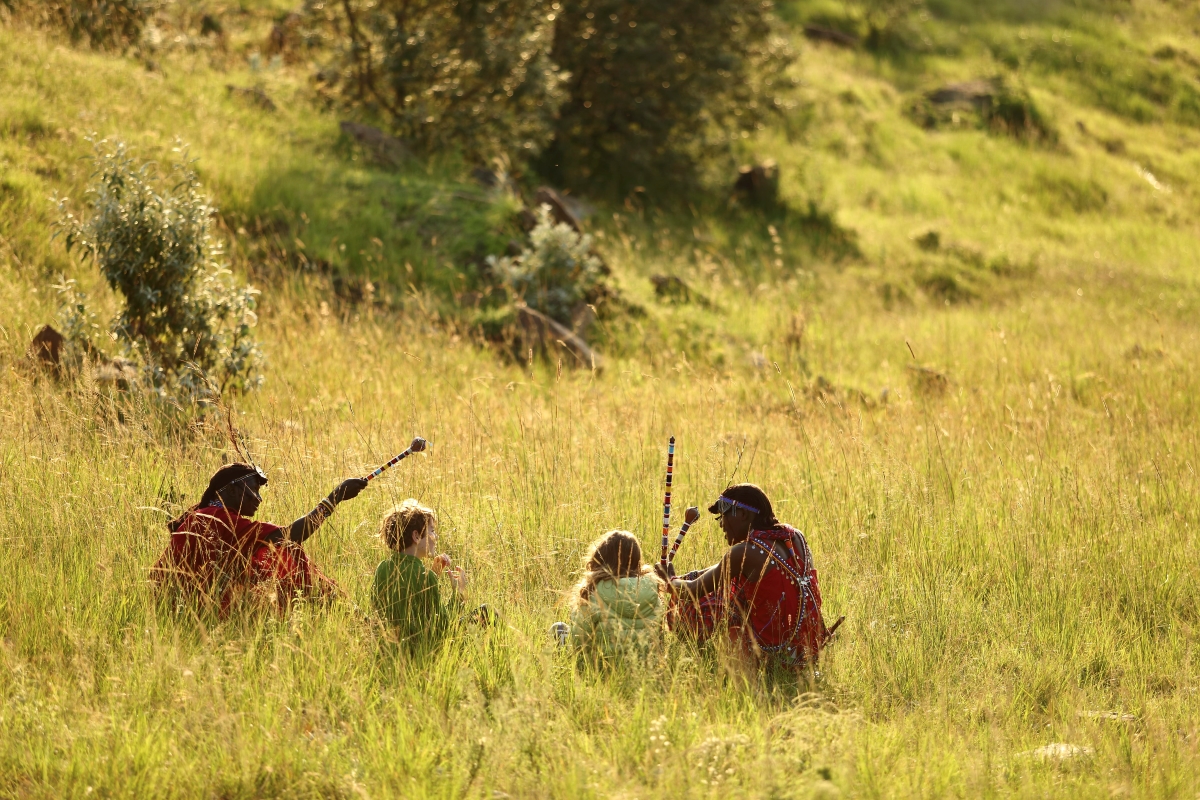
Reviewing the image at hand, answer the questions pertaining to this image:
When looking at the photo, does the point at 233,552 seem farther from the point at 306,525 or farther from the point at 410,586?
the point at 410,586

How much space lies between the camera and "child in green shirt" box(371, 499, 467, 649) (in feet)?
15.7

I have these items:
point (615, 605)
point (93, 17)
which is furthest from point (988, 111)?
point (615, 605)

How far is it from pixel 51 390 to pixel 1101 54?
29869mm

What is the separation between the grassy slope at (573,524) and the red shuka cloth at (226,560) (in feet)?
0.57

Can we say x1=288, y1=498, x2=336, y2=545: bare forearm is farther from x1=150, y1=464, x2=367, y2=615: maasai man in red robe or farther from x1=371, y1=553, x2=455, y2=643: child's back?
x1=371, y1=553, x2=455, y2=643: child's back

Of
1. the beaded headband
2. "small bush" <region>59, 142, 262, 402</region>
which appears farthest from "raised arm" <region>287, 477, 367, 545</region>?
"small bush" <region>59, 142, 262, 402</region>

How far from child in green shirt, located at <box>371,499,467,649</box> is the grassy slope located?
188mm

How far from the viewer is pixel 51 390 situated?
696 cm

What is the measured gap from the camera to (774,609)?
5.04 meters

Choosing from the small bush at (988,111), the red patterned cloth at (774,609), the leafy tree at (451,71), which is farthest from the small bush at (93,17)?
the small bush at (988,111)

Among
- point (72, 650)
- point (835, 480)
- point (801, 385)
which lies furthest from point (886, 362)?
point (72, 650)

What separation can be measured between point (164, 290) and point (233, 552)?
341cm

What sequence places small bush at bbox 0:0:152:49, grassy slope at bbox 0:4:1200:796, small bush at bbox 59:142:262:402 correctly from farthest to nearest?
small bush at bbox 0:0:152:49 → small bush at bbox 59:142:262:402 → grassy slope at bbox 0:4:1200:796

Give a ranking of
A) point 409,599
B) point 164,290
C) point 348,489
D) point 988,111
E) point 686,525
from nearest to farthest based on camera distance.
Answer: point 409,599, point 348,489, point 686,525, point 164,290, point 988,111
